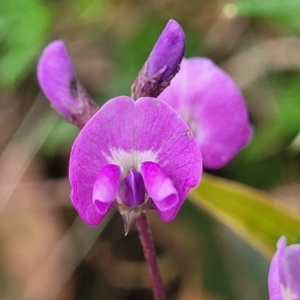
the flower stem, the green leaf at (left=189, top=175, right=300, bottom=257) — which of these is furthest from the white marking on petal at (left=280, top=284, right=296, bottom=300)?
the green leaf at (left=189, top=175, right=300, bottom=257)

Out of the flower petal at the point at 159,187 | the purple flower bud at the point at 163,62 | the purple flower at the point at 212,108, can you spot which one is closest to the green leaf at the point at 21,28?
the purple flower at the point at 212,108

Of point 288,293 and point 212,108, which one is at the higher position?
point 212,108

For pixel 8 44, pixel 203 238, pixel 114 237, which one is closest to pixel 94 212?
pixel 203 238

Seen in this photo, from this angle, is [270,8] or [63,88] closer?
[63,88]

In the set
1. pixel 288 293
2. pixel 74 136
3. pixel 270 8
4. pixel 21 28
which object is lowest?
pixel 74 136

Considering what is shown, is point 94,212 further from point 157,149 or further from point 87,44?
point 87,44

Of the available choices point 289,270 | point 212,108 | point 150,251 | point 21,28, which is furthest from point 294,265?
point 21,28

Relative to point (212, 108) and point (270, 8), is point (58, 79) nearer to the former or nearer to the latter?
point (212, 108)
